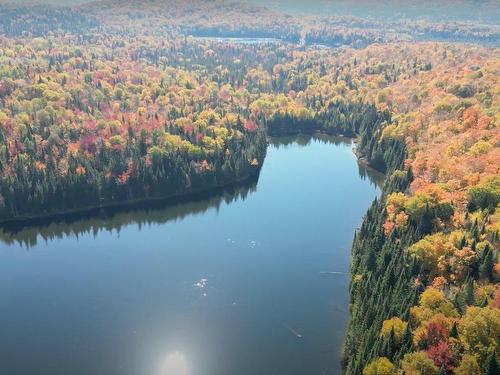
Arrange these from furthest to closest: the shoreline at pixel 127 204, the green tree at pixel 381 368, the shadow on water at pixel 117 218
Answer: the shoreline at pixel 127 204, the shadow on water at pixel 117 218, the green tree at pixel 381 368

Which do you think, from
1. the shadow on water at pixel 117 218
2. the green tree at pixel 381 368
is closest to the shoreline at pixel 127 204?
the shadow on water at pixel 117 218

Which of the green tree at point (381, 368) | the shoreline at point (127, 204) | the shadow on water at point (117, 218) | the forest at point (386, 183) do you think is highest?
the forest at point (386, 183)

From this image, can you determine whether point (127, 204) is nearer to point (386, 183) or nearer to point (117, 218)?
point (117, 218)

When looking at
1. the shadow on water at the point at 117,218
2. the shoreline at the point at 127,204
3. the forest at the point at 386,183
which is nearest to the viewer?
the forest at the point at 386,183

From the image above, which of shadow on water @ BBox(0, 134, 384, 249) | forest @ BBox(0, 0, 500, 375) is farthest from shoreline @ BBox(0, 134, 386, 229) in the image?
forest @ BBox(0, 0, 500, 375)

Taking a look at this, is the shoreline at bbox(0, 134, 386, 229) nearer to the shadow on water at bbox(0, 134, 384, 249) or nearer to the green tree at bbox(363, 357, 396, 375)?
the shadow on water at bbox(0, 134, 384, 249)

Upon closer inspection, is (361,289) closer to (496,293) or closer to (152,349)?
(496,293)

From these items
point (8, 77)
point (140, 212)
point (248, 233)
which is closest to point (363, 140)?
point (248, 233)

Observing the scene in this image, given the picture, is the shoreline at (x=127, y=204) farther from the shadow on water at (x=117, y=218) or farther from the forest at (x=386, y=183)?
the forest at (x=386, y=183)
